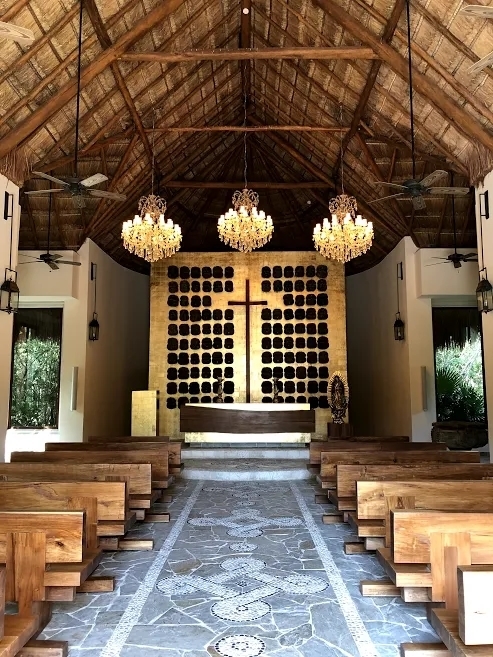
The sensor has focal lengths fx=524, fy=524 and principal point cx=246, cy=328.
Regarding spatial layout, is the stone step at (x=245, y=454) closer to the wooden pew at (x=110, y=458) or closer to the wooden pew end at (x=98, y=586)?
the wooden pew at (x=110, y=458)

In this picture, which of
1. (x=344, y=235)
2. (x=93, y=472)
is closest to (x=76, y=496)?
(x=93, y=472)

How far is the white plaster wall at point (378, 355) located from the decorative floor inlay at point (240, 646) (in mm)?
8483

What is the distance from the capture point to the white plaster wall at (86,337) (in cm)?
1067

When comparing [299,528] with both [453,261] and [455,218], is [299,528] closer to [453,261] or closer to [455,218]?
[453,261]

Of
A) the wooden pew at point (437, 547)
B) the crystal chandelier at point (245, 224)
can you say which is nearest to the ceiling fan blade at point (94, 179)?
the crystal chandelier at point (245, 224)

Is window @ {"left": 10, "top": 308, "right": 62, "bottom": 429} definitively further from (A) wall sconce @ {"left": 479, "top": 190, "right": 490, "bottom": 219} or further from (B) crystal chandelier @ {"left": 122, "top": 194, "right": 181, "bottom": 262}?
(A) wall sconce @ {"left": 479, "top": 190, "right": 490, "bottom": 219}

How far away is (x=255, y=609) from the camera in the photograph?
3170 mm

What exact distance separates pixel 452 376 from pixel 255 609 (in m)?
9.25

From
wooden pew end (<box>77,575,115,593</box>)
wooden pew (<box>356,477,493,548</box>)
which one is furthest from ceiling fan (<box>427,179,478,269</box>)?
wooden pew end (<box>77,575,115,593</box>)

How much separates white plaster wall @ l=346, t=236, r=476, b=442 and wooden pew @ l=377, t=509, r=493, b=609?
8.10m

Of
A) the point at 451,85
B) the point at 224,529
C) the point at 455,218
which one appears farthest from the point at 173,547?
the point at 455,218

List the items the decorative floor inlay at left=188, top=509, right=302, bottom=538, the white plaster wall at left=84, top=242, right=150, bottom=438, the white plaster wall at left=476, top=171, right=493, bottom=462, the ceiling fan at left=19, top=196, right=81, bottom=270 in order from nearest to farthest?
the decorative floor inlay at left=188, top=509, right=302, bottom=538, the white plaster wall at left=476, top=171, right=493, bottom=462, the ceiling fan at left=19, top=196, right=81, bottom=270, the white plaster wall at left=84, top=242, right=150, bottom=438

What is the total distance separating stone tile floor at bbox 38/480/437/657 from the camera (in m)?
2.75

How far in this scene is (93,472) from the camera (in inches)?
182
